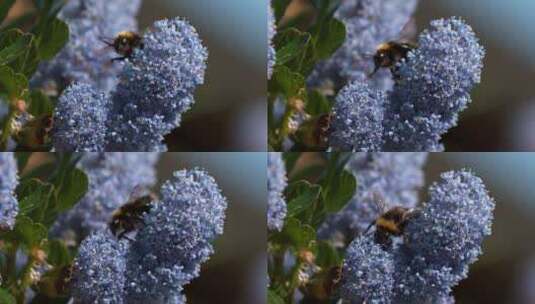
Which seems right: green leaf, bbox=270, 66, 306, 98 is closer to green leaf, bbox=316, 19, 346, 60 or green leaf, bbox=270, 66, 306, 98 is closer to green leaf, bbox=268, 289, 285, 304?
green leaf, bbox=316, 19, 346, 60

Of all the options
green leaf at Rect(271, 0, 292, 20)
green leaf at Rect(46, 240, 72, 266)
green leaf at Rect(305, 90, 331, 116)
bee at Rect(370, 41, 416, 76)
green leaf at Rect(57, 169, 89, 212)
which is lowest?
green leaf at Rect(46, 240, 72, 266)

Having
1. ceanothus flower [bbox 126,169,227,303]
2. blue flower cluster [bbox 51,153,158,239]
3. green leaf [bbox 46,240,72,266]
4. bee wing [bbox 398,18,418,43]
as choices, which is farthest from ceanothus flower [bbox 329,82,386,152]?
green leaf [bbox 46,240,72,266]

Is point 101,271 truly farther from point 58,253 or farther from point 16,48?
point 16,48

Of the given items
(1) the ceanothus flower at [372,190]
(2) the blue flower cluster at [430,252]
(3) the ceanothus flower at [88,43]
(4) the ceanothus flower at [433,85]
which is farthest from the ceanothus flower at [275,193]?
(3) the ceanothus flower at [88,43]

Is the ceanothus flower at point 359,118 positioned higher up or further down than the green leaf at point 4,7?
further down

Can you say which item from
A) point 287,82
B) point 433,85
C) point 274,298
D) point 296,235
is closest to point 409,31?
point 433,85

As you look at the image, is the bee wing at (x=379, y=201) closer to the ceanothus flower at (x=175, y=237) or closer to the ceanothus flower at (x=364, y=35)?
the ceanothus flower at (x=364, y=35)
